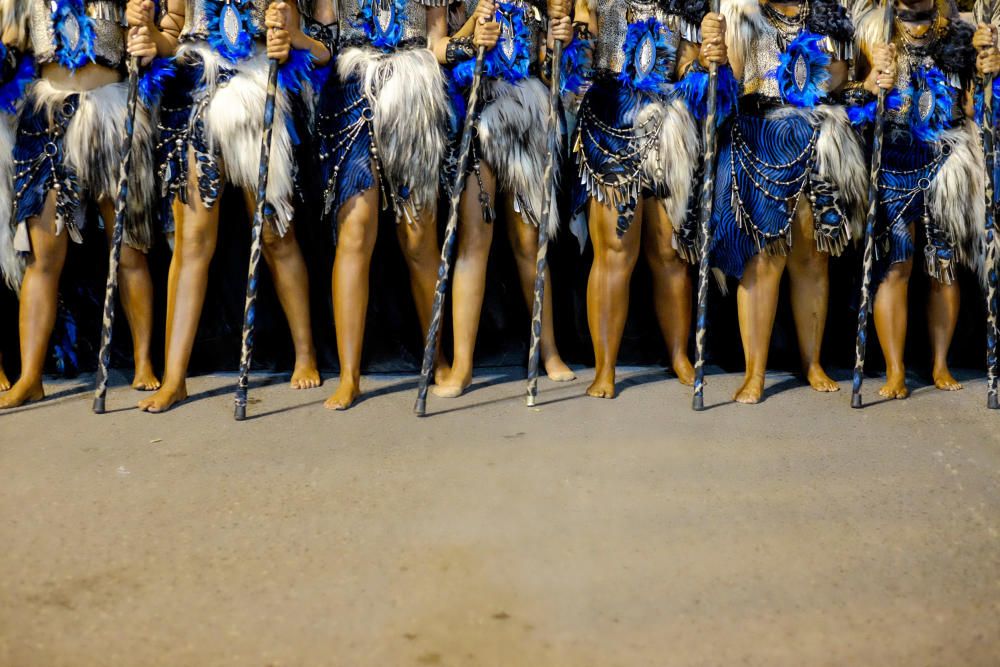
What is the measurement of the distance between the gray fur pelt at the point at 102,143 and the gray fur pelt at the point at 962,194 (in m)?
2.82

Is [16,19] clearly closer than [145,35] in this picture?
No

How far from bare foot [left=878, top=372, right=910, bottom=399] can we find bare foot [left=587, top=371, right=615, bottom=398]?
0.98 metres

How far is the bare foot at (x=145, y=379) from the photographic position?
389cm

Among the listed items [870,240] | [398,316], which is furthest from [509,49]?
[870,240]

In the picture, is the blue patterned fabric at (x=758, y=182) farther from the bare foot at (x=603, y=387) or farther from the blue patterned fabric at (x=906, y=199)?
the bare foot at (x=603, y=387)

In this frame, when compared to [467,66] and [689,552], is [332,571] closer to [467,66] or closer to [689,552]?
[689,552]

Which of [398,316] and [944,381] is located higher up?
[398,316]

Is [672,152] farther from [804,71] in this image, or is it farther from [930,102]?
[930,102]

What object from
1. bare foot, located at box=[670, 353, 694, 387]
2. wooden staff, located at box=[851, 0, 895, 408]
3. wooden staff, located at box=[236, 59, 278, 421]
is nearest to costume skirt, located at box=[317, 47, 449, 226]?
wooden staff, located at box=[236, 59, 278, 421]

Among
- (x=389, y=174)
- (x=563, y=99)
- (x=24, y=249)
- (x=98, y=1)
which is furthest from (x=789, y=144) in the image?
(x=24, y=249)

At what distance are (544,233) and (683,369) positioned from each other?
793 mm

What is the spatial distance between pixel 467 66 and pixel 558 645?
2269 millimetres

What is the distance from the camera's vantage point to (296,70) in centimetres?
358

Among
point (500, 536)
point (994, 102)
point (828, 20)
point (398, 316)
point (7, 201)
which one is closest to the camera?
point (500, 536)
